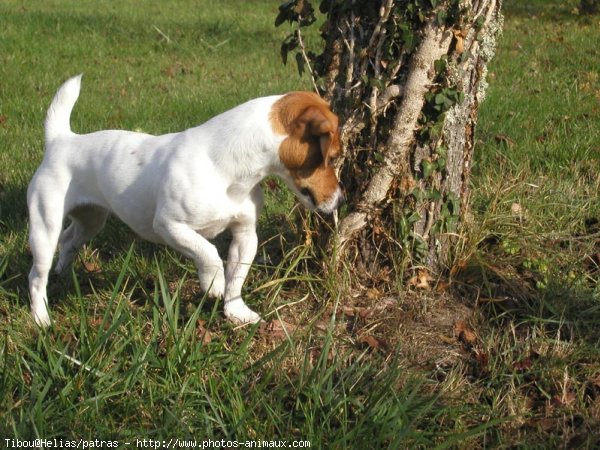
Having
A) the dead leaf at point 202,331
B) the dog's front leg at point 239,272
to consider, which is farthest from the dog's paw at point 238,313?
the dead leaf at point 202,331

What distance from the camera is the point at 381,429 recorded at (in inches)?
124

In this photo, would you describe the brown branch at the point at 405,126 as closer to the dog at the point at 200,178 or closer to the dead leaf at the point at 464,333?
the dog at the point at 200,178

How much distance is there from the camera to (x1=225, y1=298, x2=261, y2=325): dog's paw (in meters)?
4.14

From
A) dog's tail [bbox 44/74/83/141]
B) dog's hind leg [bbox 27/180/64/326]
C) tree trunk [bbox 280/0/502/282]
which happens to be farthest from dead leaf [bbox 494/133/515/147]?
dog's hind leg [bbox 27/180/64/326]

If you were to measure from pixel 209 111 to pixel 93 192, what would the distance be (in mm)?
3910

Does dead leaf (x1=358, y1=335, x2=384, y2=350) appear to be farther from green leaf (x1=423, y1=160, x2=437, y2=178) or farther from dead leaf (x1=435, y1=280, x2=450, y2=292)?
green leaf (x1=423, y1=160, x2=437, y2=178)

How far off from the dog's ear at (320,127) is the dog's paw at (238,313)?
96 cm

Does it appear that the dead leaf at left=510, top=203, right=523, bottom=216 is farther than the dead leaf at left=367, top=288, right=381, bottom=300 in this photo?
Yes

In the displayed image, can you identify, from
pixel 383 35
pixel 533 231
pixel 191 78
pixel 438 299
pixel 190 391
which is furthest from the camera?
pixel 191 78

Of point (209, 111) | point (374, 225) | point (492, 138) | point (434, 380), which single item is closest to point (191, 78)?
point (209, 111)

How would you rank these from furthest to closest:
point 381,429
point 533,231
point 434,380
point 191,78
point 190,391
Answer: point 191,78 < point 533,231 < point 434,380 < point 190,391 < point 381,429

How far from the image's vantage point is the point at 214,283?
4.01 m

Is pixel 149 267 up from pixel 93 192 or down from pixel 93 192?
down

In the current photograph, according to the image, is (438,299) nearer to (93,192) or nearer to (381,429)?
(381,429)
